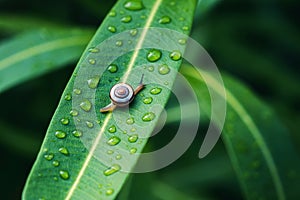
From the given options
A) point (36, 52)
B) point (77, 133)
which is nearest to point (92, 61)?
point (77, 133)

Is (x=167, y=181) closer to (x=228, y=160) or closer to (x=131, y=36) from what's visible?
(x=228, y=160)

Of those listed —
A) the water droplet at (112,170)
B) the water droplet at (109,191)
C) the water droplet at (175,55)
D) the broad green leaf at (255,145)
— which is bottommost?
the broad green leaf at (255,145)

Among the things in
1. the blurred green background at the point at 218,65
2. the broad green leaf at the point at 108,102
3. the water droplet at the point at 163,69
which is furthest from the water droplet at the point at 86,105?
the blurred green background at the point at 218,65

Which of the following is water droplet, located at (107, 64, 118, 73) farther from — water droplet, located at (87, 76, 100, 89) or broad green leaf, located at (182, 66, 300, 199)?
broad green leaf, located at (182, 66, 300, 199)

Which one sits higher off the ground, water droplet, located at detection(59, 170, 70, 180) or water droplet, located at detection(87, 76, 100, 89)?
water droplet, located at detection(87, 76, 100, 89)

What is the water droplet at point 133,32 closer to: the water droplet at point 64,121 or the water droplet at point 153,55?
the water droplet at point 153,55

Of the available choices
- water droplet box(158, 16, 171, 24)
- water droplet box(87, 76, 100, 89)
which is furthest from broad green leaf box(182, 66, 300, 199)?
water droplet box(87, 76, 100, 89)

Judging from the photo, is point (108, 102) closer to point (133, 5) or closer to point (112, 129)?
point (112, 129)
